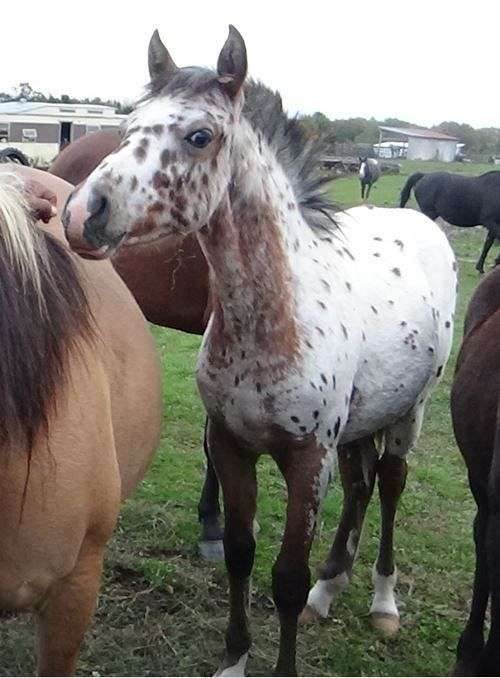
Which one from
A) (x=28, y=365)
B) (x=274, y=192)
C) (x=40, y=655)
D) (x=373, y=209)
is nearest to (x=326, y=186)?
(x=274, y=192)

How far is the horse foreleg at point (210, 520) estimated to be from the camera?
3652 mm

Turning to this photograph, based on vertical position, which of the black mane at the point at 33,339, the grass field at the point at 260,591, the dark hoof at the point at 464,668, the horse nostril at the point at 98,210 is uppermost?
the horse nostril at the point at 98,210

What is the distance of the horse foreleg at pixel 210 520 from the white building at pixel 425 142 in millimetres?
42848

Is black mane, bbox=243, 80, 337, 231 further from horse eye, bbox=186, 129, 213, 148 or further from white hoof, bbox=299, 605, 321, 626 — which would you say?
white hoof, bbox=299, 605, 321, 626

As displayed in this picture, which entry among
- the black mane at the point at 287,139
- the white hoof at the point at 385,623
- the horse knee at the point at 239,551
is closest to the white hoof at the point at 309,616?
the white hoof at the point at 385,623

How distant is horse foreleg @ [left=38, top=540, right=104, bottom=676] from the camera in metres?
1.82

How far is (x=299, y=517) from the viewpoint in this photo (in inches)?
95.8

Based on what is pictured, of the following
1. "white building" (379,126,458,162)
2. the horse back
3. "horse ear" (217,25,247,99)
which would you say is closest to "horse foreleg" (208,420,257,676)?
"horse ear" (217,25,247,99)

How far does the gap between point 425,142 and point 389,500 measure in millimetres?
48602

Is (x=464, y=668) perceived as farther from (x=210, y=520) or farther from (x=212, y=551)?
(x=210, y=520)

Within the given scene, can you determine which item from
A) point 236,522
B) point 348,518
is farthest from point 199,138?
point 348,518

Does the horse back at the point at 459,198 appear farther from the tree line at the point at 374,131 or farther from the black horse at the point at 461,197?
the tree line at the point at 374,131

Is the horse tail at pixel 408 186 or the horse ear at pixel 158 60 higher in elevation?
the horse ear at pixel 158 60

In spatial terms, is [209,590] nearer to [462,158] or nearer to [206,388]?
Result: [206,388]
